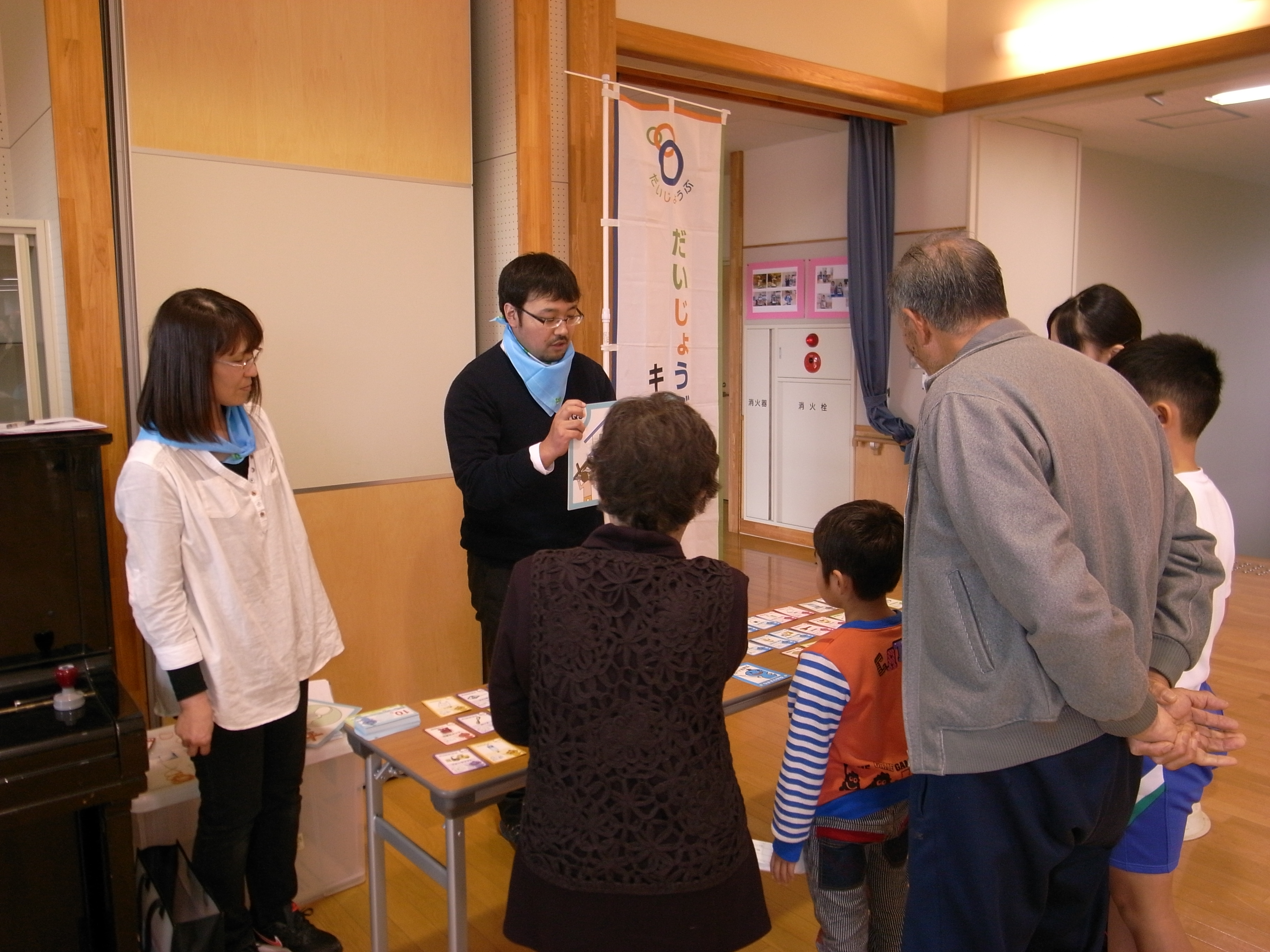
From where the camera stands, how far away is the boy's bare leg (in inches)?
77.5

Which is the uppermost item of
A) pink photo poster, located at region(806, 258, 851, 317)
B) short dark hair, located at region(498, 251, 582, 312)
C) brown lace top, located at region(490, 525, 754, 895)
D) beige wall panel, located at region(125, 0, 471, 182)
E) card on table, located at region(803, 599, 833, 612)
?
beige wall panel, located at region(125, 0, 471, 182)

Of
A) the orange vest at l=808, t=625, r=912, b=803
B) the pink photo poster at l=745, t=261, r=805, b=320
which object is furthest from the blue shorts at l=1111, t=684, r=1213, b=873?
the pink photo poster at l=745, t=261, r=805, b=320

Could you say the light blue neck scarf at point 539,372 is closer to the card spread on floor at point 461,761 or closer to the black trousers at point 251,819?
the black trousers at point 251,819

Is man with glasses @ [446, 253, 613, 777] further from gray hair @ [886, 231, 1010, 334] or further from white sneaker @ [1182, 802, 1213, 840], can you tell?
white sneaker @ [1182, 802, 1213, 840]

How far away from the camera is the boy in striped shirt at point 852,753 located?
184 cm

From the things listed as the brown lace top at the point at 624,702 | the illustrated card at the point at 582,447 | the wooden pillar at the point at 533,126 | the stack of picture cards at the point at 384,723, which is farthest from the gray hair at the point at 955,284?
the wooden pillar at the point at 533,126

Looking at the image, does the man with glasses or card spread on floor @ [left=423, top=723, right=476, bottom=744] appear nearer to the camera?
card spread on floor @ [left=423, top=723, right=476, bottom=744]

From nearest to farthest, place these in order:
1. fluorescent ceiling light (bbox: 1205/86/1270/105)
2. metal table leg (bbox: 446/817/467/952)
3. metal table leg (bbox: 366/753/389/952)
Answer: metal table leg (bbox: 446/817/467/952) < metal table leg (bbox: 366/753/389/952) < fluorescent ceiling light (bbox: 1205/86/1270/105)

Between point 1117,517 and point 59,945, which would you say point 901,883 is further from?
point 59,945

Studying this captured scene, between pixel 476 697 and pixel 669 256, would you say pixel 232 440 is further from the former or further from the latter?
pixel 669 256

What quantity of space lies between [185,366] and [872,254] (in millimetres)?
4823

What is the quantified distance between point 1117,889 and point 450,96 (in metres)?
2.97

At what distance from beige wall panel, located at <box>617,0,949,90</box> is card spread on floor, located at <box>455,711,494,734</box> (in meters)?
3.32

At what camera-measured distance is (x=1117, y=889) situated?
6.61 ft
